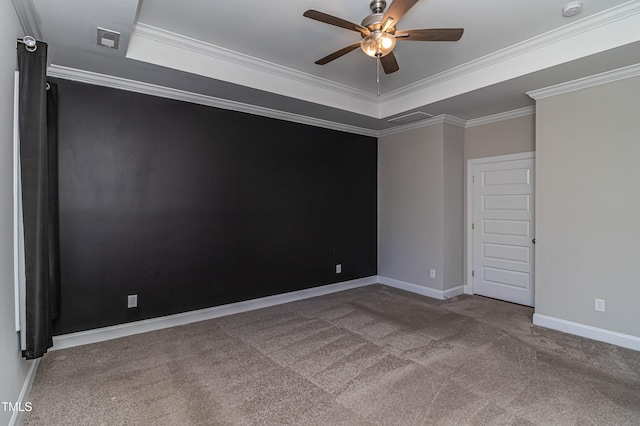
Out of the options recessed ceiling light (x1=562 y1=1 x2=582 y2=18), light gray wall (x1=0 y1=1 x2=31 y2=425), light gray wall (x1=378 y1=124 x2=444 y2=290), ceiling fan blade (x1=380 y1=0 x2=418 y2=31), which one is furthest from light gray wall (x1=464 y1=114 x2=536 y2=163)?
light gray wall (x1=0 y1=1 x2=31 y2=425)

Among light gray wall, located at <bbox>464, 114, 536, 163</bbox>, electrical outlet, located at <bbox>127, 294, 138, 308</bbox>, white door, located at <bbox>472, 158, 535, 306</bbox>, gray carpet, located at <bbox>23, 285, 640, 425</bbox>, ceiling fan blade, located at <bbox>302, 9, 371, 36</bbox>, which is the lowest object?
gray carpet, located at <bbox>23, 285, 640, 425</bbox>

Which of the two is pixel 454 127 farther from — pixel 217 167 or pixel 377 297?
pixel 217 167

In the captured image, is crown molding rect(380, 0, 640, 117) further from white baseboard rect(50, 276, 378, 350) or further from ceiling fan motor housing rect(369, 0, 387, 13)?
white baseboard rect(50, 276, 378, 350)

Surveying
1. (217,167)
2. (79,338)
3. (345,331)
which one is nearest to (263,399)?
(345,331)

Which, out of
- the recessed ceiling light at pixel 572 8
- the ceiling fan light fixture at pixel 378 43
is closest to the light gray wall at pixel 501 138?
the recessed ceiling light at pixel 572 8

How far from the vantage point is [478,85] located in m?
3.54

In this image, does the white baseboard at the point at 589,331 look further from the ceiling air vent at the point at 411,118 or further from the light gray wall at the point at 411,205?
the ceiling air vent at the point at 411,118

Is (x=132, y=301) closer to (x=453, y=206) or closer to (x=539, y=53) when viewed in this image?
(x=453, y=206)

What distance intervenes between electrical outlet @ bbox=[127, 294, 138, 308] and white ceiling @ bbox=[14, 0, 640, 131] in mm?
2274

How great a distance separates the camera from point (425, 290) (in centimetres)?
487

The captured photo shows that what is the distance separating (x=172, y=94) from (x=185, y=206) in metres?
1.27

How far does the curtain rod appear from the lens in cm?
211

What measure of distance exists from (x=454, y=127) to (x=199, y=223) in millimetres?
3890

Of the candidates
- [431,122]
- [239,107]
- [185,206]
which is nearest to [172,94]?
[239,107]
